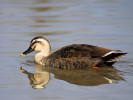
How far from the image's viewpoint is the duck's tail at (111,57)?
1077 centimetres

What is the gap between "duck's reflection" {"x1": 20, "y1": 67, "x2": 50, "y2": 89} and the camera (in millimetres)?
9656

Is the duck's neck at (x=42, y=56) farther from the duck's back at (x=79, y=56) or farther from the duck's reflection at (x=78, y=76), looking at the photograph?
the duck's back at (x=79, y=56)

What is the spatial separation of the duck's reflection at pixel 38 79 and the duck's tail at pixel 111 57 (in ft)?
5.70

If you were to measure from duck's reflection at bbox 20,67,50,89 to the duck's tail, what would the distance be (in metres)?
1.74

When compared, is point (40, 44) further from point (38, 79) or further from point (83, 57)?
point (38, 79)

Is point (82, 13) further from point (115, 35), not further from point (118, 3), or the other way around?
point (115, 35)

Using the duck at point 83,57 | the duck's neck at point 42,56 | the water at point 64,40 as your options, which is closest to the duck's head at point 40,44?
the duck's neck at point 42,56

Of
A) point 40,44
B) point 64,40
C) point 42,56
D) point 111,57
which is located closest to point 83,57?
point 111,57

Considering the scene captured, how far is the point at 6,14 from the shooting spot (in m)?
18.1

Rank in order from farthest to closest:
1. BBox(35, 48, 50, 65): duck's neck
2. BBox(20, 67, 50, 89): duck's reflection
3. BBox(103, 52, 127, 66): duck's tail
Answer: BBox(35, 48, 50, 65): duck's neck → BBox(103, 52, 127, 66): duck's tail → BBox(20, 67, 50, 89): duck's reflection

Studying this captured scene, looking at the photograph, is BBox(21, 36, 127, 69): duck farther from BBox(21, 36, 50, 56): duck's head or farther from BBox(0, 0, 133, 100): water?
BBox(21, 36, 50, 56): duck's head

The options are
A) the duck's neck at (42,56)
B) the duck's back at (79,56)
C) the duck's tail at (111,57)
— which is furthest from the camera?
the duck's neck at (42,56)

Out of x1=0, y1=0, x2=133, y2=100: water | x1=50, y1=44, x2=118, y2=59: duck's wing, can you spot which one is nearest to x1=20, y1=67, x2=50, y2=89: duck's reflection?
x1=0, y1=0, x2=133, y2=100: water

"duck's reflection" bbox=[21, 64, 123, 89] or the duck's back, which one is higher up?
the duck's back
